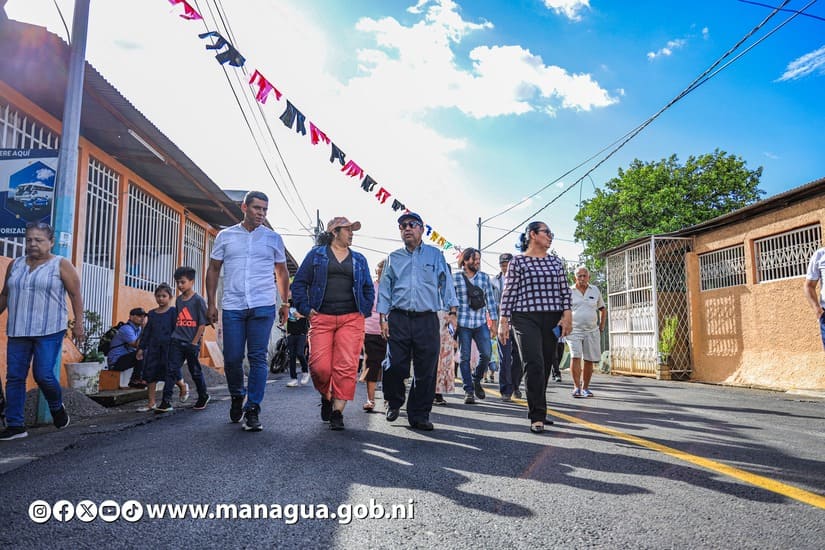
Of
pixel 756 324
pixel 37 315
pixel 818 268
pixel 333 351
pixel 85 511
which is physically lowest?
pixel 85 511

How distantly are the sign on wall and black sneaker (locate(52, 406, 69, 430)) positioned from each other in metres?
1.68

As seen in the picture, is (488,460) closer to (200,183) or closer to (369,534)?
(369,534)

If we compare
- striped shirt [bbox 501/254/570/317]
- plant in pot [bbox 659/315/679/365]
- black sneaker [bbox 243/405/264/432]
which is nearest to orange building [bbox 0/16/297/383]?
black sneaker [bbox 243/405/264/432]

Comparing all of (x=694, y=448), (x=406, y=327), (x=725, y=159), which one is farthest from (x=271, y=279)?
(x=725, y=159)

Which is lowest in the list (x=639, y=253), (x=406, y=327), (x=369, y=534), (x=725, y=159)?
(x=369, y=534)

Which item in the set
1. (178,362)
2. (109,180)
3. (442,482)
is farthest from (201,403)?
(109,180)

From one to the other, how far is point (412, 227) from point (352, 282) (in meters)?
0.72

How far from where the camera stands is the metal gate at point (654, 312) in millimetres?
14367

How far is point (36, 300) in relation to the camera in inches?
200

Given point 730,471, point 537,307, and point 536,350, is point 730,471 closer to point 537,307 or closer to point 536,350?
point 536,350

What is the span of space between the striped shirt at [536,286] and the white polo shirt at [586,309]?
3.02 metres

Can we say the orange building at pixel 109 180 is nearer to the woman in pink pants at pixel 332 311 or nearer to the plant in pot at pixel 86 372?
the plant in pot at pixel 86 372

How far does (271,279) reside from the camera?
5332mm

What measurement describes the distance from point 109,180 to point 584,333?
A: 7.89 metres
